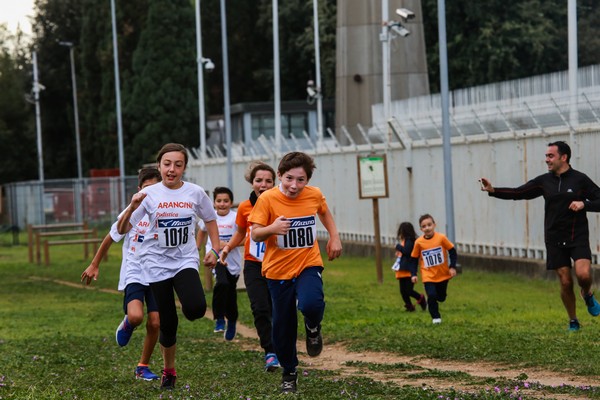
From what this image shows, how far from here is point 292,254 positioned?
10938 millimetres

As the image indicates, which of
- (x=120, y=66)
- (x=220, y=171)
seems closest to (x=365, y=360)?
(x=220, y=171)

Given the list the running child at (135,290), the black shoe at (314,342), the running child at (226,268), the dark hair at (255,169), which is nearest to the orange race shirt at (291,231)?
the black shoe at (314,342)

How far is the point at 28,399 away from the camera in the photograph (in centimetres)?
1071

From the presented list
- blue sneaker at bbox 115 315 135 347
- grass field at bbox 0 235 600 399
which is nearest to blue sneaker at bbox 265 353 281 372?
grass field at bbox 0 235 600 399

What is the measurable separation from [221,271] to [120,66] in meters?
67.6

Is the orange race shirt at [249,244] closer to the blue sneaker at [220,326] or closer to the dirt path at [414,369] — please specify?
the dirt path at [414,369]

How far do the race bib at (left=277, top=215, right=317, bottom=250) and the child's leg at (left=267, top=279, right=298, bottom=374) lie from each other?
0.28 metres

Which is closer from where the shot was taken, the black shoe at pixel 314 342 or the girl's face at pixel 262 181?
the black shoe at pixel 314 342

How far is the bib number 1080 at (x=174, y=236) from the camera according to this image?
37.6 ft

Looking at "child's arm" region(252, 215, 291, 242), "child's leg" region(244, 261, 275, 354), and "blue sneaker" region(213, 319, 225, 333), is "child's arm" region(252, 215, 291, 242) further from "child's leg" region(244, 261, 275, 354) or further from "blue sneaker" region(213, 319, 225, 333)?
"blue sneaker" region(213, 319, 225, 333)

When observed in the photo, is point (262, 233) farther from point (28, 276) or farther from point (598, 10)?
point (598, 10)

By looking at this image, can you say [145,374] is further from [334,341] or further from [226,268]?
[334,341]

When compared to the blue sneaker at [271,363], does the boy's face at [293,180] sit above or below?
above

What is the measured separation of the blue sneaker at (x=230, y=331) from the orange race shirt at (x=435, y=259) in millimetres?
2533
